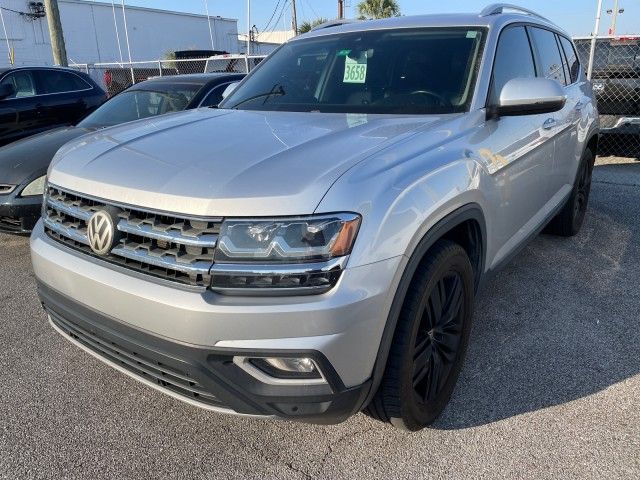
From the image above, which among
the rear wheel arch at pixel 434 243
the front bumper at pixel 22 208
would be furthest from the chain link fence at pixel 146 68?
the rear wheel arch at pixel 434 243

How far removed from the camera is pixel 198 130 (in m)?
2.67

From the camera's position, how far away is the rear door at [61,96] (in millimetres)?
8188

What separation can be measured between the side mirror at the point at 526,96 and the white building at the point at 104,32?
28832 millimetres

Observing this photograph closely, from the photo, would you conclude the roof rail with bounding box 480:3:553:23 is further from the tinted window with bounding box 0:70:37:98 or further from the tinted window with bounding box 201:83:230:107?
the tinted window with bounding box 0:70:37:98

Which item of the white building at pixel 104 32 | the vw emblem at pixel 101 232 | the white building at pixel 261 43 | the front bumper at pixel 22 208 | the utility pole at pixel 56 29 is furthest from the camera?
the white building at pixel 261 43

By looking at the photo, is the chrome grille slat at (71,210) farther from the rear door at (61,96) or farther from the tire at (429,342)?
the rear door at (61,96)

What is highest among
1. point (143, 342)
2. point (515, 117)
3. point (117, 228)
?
point (515, 117)

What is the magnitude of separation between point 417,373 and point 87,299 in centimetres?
135

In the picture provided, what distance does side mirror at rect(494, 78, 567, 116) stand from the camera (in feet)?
8.82

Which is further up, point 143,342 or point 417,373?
point 143,342

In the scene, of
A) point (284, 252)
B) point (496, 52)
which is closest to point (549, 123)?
point (496, 52)

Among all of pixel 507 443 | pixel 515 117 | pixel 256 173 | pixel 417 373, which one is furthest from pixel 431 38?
pixel 507 443

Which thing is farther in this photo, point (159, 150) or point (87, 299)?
point (159, 150)

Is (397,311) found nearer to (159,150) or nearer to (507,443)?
(507,443)
